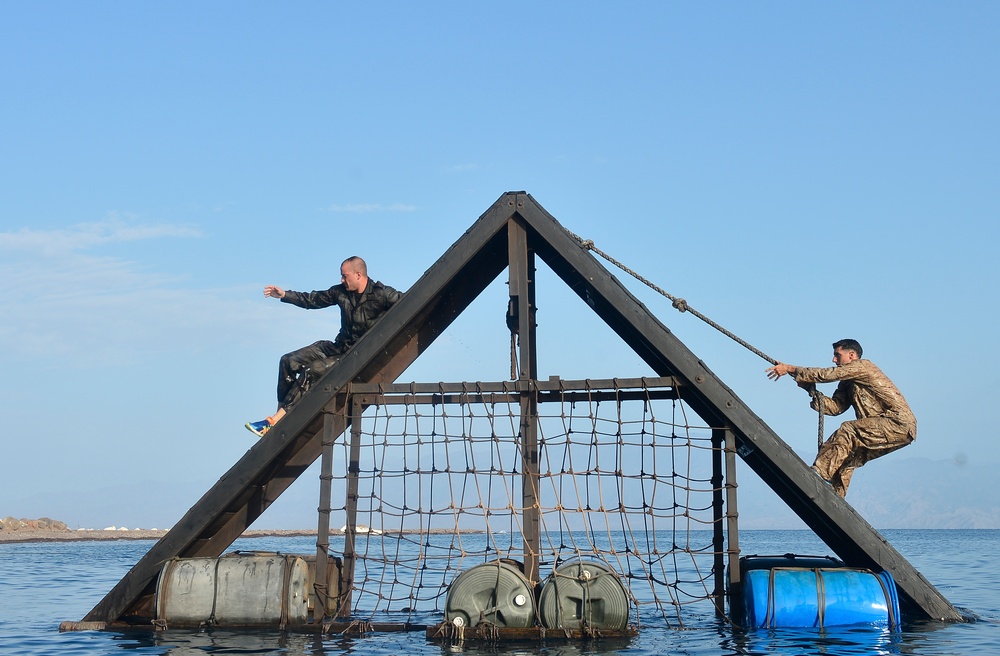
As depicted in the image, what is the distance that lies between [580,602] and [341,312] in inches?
181

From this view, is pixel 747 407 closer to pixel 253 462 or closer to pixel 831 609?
pixel 831 609

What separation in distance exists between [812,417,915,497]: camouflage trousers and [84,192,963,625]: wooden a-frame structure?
0.50 meters

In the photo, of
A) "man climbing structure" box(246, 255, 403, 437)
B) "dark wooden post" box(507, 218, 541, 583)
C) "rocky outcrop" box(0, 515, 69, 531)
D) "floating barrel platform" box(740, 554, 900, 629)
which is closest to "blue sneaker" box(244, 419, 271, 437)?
"man climbing structure" box(246, 255, 403, 437)

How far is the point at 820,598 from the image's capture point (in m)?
10.5

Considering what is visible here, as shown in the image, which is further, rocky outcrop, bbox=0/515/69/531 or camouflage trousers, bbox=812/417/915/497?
rocky outcrop, bbox=0/515/69/531

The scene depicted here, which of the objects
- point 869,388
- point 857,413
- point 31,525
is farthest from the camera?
point 31,525

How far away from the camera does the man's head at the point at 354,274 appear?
40.1ft

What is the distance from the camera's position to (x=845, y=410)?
1189cm

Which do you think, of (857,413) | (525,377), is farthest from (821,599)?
(525,377)

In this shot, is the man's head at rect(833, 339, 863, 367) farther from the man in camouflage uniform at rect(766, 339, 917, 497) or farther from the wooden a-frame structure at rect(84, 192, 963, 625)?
the wooden a-frame structure at rect(84, 192, 963, 625)

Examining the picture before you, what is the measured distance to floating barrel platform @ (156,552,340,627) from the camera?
11.0 metres

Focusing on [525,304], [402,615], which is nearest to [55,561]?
[402,615]

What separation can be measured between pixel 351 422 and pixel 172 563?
253cm

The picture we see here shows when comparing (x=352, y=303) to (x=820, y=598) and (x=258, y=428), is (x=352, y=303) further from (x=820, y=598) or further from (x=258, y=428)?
(x=820, y=598)
